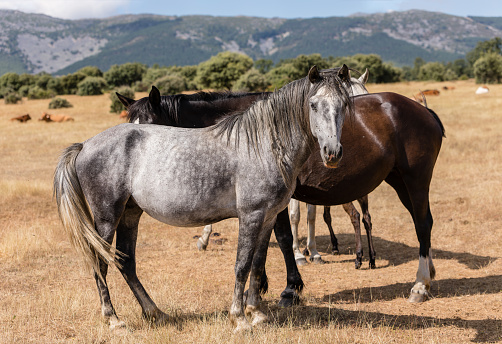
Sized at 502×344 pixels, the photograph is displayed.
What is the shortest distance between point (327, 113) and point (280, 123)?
2.00 ft

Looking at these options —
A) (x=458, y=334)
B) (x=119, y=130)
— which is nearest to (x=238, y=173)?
(x=119, y=130)

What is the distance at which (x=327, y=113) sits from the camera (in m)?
4.05

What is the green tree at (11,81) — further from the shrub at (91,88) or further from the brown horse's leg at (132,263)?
the brown horse's leg at (132,263)

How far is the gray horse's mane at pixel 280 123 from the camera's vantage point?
4.43 meters

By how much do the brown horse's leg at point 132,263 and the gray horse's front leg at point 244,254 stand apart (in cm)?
86

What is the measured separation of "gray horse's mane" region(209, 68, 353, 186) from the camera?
14.5ft

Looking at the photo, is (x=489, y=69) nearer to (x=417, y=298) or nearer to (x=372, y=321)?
(x=417, y=298)

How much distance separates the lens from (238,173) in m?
4.46

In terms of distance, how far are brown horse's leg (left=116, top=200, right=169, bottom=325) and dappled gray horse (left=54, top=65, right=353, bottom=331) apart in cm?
12

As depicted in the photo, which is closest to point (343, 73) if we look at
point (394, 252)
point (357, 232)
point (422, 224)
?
point (422, 224)

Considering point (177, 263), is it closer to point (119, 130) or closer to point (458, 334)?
point (119, 130)

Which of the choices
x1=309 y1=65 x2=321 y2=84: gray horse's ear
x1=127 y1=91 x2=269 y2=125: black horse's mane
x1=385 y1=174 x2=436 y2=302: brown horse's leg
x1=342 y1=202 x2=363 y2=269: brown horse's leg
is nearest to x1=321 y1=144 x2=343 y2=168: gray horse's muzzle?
x1=309 y1=65 x2=321 y2=84: gray horse's ear

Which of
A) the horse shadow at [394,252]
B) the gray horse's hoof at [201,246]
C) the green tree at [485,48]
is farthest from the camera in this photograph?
the green tree at [485,48]

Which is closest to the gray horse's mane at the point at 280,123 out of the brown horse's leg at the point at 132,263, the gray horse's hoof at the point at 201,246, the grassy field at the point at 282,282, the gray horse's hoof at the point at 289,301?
the brown horse's leg at the point at 132,263
